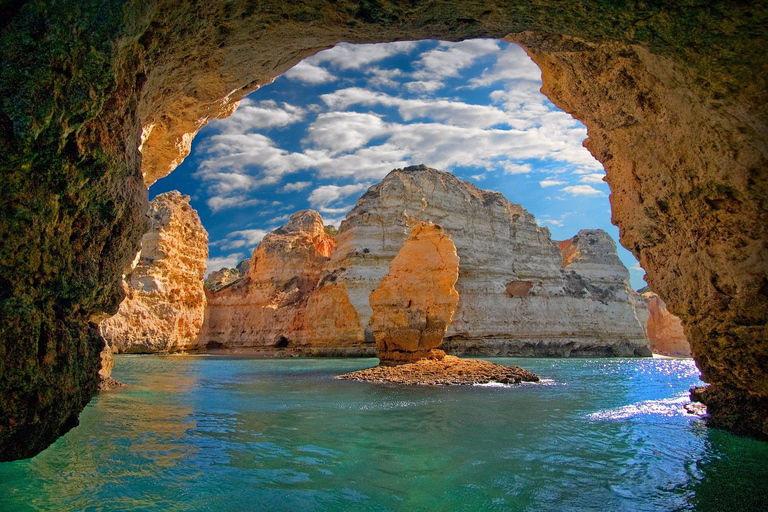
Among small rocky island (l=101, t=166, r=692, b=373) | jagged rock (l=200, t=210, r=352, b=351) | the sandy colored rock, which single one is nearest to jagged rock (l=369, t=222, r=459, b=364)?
the sandy colored rock

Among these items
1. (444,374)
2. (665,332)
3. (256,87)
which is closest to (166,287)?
(444,374)

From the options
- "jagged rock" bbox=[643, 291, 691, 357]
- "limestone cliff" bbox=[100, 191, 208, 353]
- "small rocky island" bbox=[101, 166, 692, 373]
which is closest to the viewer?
"limestone cliff" bbox=[100, 191, 208, 353]

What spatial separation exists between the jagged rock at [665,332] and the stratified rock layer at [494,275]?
10837 mm

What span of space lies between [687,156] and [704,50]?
1.69 metres

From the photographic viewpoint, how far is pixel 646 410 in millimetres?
10320

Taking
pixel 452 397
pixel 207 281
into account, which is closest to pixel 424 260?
pixel 452 397

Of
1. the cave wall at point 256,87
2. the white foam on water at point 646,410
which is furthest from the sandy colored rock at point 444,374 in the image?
the cave wall at point 256,87

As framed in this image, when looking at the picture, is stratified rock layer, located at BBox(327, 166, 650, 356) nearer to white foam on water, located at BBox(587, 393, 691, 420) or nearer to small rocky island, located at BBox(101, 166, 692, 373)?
small rocky island, located at BBox(101, 166, 692, 373)

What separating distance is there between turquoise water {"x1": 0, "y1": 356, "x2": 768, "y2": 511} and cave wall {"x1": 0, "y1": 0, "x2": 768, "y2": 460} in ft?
4.80

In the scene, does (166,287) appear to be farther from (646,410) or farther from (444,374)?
(646,410)

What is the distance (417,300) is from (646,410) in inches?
389

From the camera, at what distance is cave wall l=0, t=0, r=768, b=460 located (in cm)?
285

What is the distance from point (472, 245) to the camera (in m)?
38.4

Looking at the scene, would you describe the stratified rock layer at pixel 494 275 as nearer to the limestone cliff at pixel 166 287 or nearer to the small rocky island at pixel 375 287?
the small rocky island at pixel 375 287
